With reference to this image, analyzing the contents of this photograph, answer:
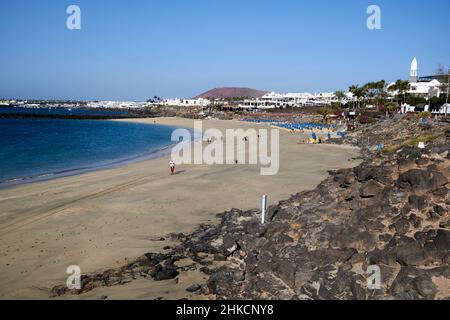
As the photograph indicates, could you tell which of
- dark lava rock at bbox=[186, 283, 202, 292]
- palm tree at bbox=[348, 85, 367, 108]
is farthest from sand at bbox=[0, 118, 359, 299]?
palm tree at bbox=[348, 85, 367, 108]

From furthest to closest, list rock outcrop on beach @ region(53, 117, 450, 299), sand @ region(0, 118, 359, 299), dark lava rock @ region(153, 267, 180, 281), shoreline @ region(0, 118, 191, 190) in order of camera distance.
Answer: shoreline @ region(0, 118, 191, 190) < sand @ region(0, 118, 359, 299) < dark lava rock @ region(153, 267, 180, 281) < rock outcrop on beach @ region(53, 117, 450, 299)

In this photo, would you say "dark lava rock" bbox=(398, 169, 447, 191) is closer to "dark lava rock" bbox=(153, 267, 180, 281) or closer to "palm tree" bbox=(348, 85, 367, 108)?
"dark lava rock" bbox=(153, 267, 180, 281)

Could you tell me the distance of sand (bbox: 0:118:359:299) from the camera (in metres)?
9.25

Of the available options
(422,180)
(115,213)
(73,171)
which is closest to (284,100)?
(73,171)

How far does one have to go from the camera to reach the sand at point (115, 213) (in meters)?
9.25

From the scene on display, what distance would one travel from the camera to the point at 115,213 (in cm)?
1473

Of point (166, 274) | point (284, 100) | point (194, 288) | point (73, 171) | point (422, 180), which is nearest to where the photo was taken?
point (194, 288)

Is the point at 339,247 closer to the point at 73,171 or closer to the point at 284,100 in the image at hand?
the point at 73,171

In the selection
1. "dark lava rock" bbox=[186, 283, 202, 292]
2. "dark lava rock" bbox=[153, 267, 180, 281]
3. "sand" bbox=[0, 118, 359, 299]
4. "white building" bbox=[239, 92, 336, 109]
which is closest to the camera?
"dark lava rock" bbox=[186, 283, 202, 292]

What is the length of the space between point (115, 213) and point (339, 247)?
30.9 ft

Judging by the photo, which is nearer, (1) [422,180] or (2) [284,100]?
(1) [422,180]

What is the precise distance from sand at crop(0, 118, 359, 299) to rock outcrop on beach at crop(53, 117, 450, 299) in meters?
0.86
